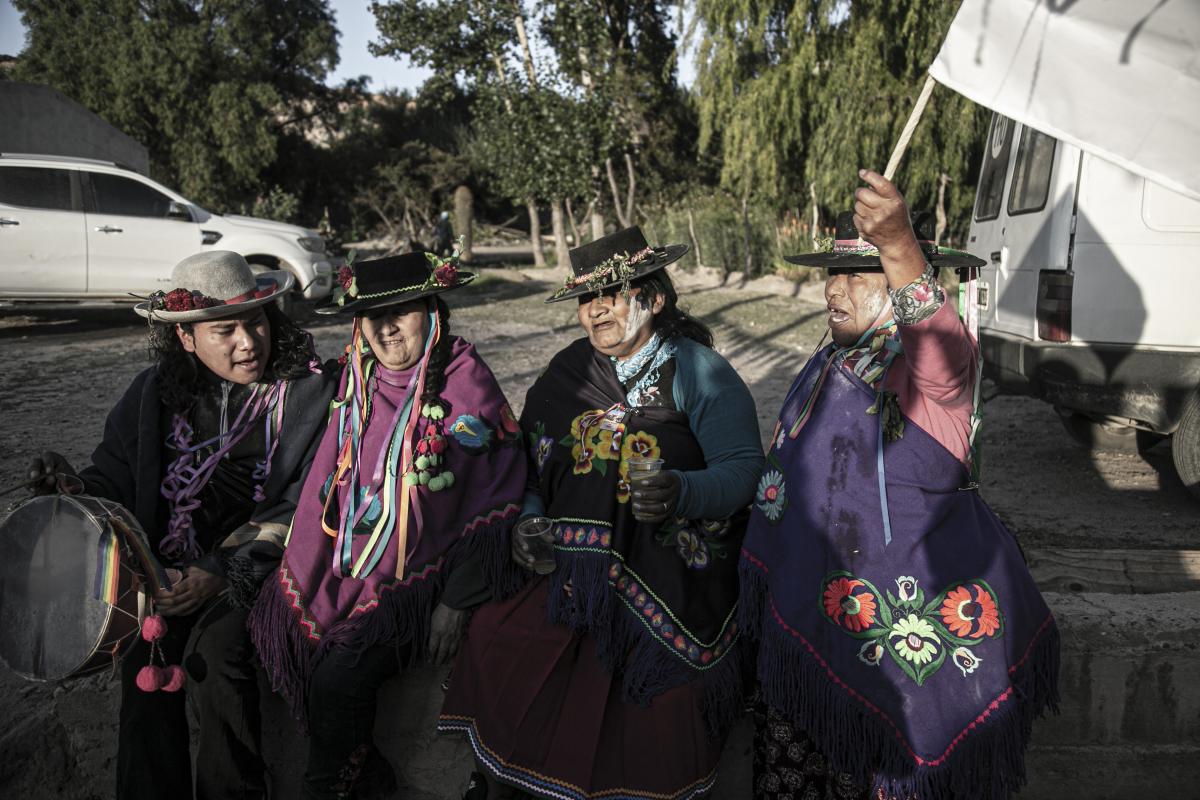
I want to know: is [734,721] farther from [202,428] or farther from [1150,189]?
[1150,189]

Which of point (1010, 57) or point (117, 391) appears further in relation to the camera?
point (117, 391)

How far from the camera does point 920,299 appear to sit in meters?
1.72

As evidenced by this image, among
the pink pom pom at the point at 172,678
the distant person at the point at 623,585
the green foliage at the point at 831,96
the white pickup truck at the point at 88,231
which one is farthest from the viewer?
the green foliage at the point at 831,96

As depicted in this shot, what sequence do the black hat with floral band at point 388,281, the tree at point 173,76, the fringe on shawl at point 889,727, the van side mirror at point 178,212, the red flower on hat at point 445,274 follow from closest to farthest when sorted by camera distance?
the fringe on shawl at point 889,727, the black hat with floral band at point 388,281, the red flower on hat at point 445,274, the van side mirror at point 178,212, the tree at point 173,76

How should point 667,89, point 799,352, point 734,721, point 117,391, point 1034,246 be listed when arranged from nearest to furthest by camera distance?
point 734,721, point 1034,246, point 117,391, point 799,352, point 667,89

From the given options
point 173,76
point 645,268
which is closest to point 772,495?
point 645,268

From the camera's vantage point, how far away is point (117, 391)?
715cm

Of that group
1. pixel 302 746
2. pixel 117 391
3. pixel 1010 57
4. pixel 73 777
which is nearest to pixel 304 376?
pixel 302 746

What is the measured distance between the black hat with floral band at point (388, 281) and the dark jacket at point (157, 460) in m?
0.33

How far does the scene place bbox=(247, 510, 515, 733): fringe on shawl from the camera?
234cm

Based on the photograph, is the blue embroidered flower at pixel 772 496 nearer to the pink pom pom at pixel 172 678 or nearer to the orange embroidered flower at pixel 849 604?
the orange embroidered flower at pixel 849 604

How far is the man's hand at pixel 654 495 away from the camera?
205 centimetres

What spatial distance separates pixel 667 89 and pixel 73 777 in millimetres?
22113

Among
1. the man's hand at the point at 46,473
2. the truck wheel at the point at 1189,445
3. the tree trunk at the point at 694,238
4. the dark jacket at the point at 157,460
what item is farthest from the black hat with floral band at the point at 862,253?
the tree trunk at the point at 694,238
